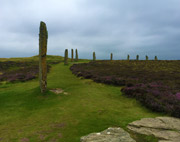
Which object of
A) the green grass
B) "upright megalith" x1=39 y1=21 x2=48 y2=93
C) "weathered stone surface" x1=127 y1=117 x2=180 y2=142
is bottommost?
the green grass

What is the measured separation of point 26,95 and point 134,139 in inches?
409

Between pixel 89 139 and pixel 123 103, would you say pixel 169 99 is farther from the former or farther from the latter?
pixel 89 139

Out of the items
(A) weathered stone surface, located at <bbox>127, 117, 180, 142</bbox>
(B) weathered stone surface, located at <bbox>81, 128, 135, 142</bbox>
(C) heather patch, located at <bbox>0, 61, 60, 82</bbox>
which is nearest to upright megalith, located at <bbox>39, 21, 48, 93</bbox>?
(B) weathered stone surface, located at <bbox>81, 128, 135, 142</bbox>

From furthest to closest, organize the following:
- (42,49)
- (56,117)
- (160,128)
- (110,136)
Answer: (42,49) < (56,117) < (160,128) < (110,136)

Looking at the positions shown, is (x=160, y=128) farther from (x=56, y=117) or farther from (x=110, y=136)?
(x=56, y=117)

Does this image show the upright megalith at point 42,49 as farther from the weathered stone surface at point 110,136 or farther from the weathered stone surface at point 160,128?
the weathered stone surface at point 160,128

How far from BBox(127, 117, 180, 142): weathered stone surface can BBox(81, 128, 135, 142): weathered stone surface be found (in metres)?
0.83

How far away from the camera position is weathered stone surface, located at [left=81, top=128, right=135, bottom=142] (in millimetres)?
5050

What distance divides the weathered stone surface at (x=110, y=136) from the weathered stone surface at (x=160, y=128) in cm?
83

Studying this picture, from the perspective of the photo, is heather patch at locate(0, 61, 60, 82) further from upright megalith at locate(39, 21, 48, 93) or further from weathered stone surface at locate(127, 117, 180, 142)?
weathered stone surface at locate(127, 117, 180, 142)

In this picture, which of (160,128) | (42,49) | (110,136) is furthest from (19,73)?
(160,128)

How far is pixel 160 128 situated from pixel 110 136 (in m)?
2.59

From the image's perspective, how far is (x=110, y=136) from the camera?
5.32 metres

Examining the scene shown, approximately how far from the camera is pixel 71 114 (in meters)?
8.09
